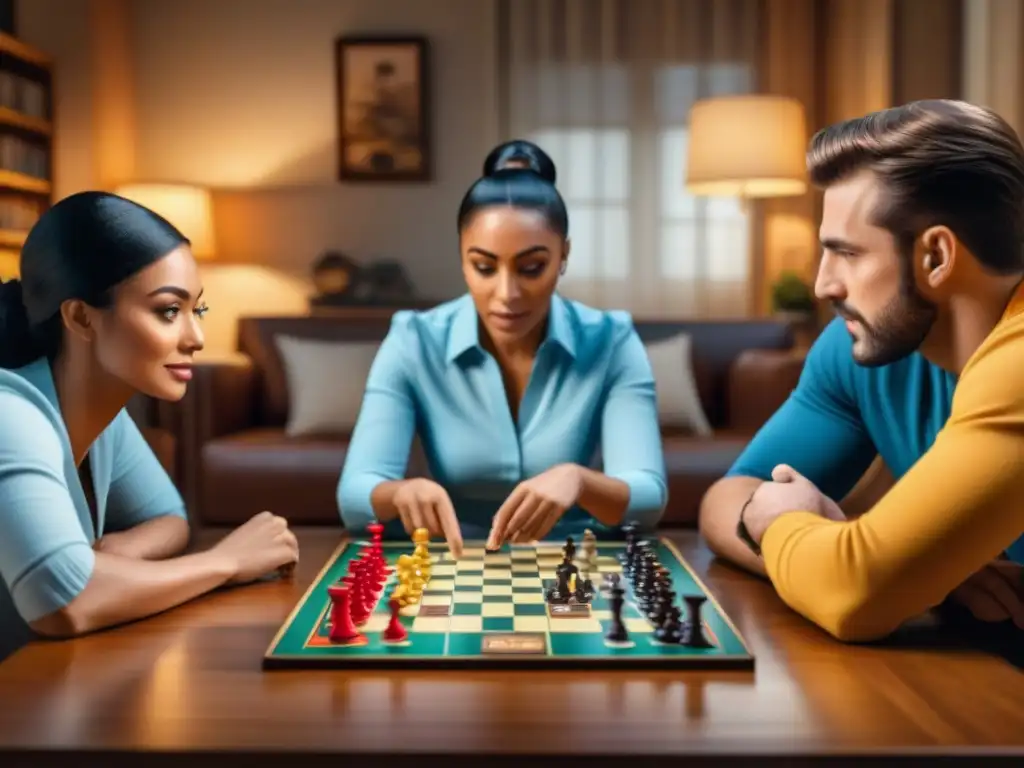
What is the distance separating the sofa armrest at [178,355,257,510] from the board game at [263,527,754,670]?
104 inches

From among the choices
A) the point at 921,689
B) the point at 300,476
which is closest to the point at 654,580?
the point at 921,689

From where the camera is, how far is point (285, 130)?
20.3ft

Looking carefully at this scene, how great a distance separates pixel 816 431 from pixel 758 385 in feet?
8.51

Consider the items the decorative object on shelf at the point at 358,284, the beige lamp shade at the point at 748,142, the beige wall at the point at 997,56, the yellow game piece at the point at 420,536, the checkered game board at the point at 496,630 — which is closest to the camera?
the checkered game board at the point at 496,630

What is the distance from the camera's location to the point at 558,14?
6.11 metres

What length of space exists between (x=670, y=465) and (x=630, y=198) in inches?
109

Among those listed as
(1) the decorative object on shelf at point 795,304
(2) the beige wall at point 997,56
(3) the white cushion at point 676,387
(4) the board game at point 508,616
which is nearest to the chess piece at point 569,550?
(4) the board game at point 508,616

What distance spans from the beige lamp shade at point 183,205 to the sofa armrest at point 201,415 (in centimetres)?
139

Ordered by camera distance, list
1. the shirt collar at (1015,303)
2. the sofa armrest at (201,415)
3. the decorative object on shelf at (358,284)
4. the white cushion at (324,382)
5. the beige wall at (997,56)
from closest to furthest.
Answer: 1. the shirt collar at (1015,303)
2. the sofa armrest at (201,415)
3. the white cushion at (324,382)
4. the beige wall at (997,56)
5. the decorative object on shelf at (358,284)

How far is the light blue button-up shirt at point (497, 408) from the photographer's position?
6.29 ft

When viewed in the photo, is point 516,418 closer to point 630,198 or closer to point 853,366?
point 853,366

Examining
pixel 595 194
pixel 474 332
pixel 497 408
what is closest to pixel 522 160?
pixel 474 332

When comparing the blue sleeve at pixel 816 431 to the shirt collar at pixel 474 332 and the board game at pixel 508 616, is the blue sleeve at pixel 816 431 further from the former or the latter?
the shirt collar at pixel 474 332

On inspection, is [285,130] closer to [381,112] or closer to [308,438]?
[381,112]
